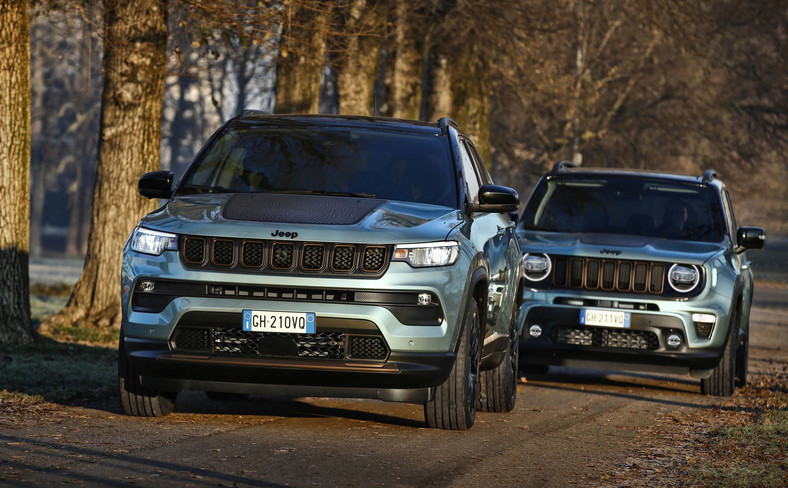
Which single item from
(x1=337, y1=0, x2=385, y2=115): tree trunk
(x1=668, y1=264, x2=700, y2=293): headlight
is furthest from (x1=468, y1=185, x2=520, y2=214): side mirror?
(x1=337, y1=0, x2=385, y2=115): tree trunk

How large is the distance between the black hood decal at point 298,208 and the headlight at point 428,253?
345 millimetres

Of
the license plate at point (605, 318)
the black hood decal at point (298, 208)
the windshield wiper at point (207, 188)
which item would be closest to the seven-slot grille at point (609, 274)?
the license plate at point (605, 318)

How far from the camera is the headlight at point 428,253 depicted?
7926 millimetres

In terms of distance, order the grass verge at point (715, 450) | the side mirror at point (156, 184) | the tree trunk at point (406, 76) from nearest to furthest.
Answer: the grass verge at point (715, 450) → the side mirror at point (156, 184) → the tree trunk at point (406, 76)

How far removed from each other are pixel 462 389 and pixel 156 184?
2.45 meters

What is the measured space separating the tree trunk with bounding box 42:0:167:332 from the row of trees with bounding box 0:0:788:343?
15 millimetres

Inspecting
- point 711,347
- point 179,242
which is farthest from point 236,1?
Result: point 179,242

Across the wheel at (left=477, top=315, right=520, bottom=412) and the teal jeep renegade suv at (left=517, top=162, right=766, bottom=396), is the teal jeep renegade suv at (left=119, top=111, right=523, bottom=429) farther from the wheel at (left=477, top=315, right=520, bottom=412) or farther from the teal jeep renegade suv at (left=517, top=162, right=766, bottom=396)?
the teal jeep renegade suv at (left=517, top=162, right=766, bottom=396)

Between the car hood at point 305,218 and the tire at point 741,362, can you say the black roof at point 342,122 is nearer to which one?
the car hood at point 305,218

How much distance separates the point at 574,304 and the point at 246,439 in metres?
4.82

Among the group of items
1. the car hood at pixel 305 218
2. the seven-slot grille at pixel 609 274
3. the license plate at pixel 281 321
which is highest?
the car hood at pixel 305 218

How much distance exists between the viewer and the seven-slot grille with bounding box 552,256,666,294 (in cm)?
1196

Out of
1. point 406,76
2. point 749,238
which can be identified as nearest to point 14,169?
point 749,238

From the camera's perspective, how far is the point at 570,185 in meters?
13.4
